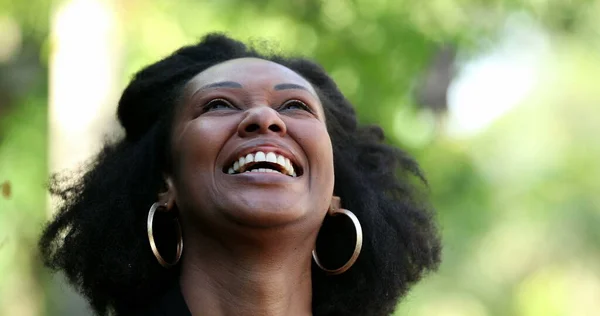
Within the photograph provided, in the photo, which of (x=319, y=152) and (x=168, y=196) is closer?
(x=319, y=152)

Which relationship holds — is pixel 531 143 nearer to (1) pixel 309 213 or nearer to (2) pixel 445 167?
(2) pixel 445 167

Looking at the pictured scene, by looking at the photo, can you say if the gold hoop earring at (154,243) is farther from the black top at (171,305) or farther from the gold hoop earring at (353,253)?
the gold hoop earring at (353,253)

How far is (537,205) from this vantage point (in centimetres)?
1507

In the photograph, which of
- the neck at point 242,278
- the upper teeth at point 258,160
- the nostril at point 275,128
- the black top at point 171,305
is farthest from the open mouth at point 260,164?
the black top at point 171,305

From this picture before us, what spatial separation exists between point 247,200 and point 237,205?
1.6 inches

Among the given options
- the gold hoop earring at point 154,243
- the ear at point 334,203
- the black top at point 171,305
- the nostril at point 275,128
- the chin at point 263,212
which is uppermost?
the nostril at point 275,128

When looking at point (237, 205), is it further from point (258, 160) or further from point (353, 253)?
point (353, 253)

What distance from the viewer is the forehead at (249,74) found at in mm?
3934

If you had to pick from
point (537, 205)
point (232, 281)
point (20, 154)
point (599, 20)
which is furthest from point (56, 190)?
point (537, 205)

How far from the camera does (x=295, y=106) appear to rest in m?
3.97

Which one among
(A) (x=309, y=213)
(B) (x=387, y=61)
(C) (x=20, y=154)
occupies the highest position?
(A) (x=309, y=213)

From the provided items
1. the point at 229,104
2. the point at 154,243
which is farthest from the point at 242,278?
the point at 229,104

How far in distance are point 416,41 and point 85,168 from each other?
3.45 metres

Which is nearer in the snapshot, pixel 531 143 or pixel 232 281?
pixel 232 281
